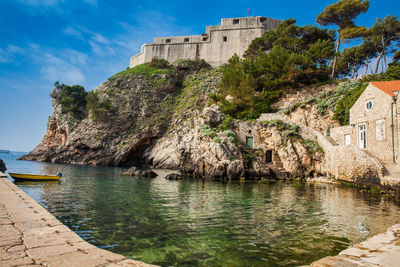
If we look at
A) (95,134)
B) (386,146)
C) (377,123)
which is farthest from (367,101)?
(95,134)

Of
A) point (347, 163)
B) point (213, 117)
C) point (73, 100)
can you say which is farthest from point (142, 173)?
point (73, 100)

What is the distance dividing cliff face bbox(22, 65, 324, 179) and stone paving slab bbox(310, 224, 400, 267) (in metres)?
19.5

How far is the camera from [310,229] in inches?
314

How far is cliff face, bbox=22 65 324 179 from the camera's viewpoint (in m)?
26.0

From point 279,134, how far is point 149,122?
27798mm

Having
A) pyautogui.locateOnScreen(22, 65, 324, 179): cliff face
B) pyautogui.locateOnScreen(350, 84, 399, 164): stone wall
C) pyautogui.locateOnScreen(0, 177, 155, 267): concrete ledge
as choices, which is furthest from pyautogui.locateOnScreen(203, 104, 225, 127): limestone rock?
pyautogui.locateOnScreen(0, 177, 155, 267): concrete ledge

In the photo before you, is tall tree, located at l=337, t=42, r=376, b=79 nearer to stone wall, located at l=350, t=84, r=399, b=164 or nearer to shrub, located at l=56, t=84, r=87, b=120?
stone wall, located at l=350, t=84, r=399, b=164

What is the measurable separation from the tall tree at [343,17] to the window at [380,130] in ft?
62.8

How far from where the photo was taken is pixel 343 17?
35.6 m

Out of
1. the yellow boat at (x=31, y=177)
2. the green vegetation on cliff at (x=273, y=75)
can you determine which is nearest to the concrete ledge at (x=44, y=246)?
the yellow boat at (x=31, y=177)

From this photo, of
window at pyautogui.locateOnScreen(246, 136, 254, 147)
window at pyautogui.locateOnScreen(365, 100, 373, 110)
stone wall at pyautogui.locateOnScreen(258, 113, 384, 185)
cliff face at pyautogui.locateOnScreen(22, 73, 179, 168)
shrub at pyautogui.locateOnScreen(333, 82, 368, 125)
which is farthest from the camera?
cliff face at pyautogui.locateOnScreen(22, 73, 179, 168)

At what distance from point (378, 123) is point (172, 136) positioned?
31.0 metres

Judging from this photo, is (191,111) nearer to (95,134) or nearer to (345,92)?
(95,134)

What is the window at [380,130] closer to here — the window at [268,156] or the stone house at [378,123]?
the stone house at [378,123]
